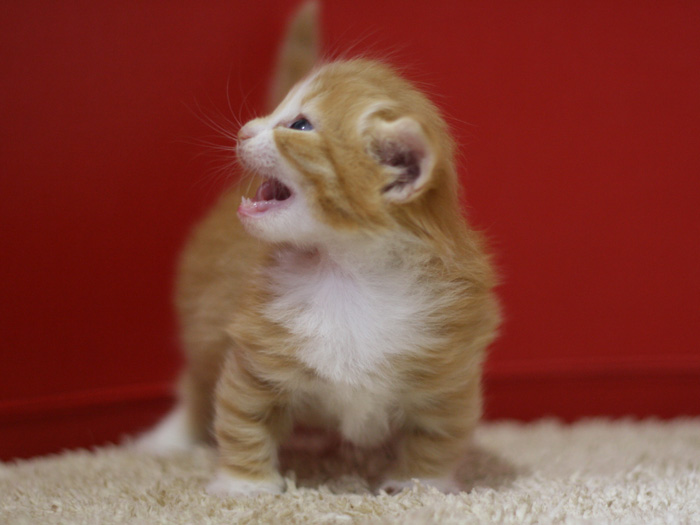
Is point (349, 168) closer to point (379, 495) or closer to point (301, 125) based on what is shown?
point (301, 125)

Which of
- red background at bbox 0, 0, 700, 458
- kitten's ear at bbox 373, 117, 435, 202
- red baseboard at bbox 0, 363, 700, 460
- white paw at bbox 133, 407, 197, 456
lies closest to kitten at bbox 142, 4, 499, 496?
kitten's ear at bbox 373, 117, 435, 202

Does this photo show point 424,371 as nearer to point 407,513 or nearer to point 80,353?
point 407,513

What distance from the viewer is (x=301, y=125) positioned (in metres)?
1.07

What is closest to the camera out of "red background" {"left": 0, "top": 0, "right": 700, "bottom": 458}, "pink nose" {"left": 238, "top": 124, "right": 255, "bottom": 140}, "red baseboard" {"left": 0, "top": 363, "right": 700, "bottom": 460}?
"pink nose" {"left": 238, "top": 124, "right": 255, "bottom": 140}

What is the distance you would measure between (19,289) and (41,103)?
38 cm

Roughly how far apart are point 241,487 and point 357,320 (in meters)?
0.33

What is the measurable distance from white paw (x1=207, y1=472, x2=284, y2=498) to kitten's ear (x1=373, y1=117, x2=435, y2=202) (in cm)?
49

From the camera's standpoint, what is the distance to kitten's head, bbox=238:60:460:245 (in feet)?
3.28

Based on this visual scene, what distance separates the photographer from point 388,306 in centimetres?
107

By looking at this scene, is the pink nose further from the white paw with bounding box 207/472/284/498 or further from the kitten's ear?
the white paw with bounding box 207/472/284/498

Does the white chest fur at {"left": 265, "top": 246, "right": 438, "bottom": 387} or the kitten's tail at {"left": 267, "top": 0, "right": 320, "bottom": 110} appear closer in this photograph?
the white chest fur at {"left": 265, "top": 246, "right": 438, "bottom": 387}

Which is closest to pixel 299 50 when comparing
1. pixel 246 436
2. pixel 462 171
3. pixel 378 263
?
pixel 462 171

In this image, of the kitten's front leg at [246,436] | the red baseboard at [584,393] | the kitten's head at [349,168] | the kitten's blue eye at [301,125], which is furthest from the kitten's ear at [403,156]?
the red baseboard at [584,393]

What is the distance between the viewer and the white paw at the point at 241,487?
1.12m
